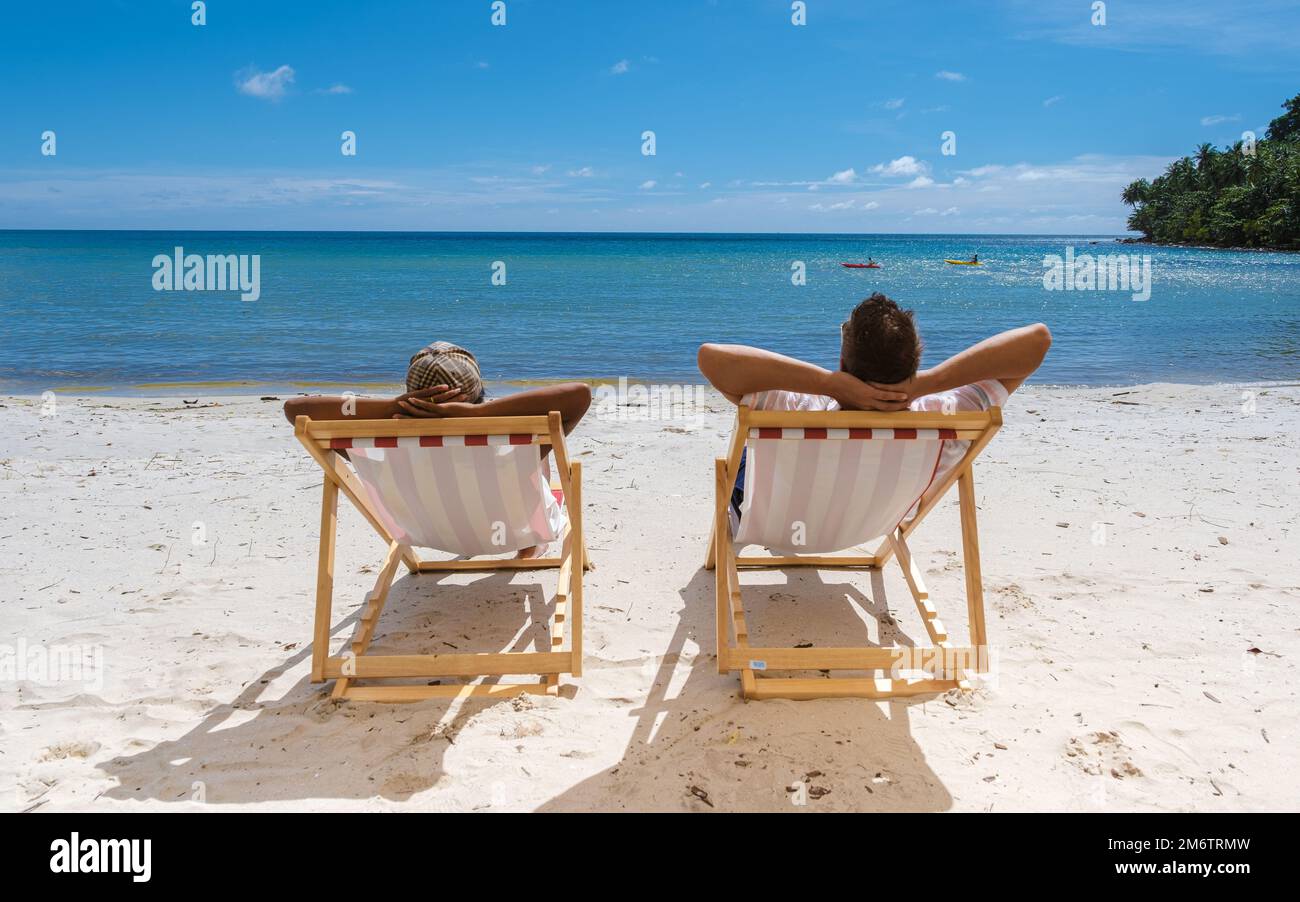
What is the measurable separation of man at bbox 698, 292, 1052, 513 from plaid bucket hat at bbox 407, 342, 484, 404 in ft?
2.69

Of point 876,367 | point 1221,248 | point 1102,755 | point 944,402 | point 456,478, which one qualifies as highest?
point 1221,248

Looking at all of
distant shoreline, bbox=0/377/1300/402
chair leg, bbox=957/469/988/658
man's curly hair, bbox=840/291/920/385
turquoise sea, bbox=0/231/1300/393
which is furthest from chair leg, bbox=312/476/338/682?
turquoise sea, bbox=0/231/1300/393

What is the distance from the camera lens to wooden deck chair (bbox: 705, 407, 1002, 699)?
273 cm

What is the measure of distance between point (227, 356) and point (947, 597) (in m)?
13.0

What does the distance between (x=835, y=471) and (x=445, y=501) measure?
1399mm

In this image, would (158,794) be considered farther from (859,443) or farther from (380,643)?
(859,443)

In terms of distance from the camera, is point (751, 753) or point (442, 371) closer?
Answer: point (751, 753)

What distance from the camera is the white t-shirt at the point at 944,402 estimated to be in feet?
9.55

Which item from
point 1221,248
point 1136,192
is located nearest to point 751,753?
point 1221,248

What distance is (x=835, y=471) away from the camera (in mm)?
2938

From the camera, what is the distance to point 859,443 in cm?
284

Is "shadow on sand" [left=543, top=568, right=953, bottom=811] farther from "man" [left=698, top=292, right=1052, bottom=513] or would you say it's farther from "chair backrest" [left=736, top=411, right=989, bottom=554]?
"man" [left=698, top=292, right=1052, bottom=513]

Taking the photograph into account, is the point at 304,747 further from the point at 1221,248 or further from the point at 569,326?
the point at 1221,248
